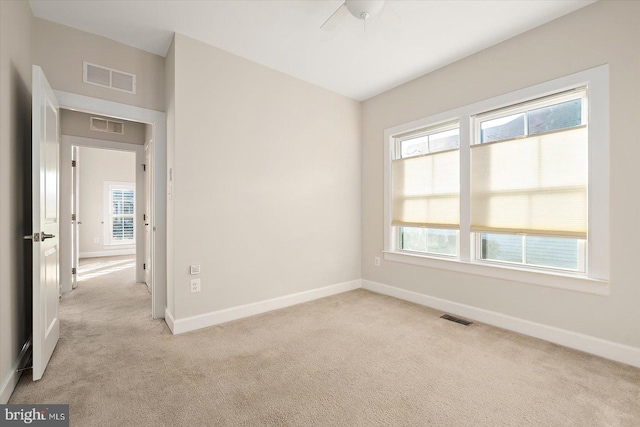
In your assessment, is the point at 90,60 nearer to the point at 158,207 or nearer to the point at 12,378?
the point at 158,207

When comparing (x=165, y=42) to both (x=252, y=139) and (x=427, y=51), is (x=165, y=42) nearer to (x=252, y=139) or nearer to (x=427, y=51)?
(x=252, y=139)

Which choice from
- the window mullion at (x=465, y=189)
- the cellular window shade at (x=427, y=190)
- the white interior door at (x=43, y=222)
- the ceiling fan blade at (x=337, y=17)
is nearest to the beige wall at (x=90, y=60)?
the white interior door at (x=43, y=222)

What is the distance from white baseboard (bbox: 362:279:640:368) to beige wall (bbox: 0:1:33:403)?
143 inches

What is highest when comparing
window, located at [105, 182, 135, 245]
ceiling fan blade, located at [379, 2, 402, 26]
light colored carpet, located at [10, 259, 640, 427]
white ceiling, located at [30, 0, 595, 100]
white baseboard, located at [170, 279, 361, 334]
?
white ceiling, located at [30, 0, 595, 100]

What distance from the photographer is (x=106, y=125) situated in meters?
4.16

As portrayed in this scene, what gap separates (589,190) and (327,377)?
2.55 meters

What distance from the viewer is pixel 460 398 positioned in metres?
1.78

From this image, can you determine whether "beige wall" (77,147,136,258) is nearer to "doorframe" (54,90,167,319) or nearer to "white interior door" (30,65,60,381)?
"doorframe" (54,90,167,319)

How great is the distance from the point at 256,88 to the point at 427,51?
6.23 feet

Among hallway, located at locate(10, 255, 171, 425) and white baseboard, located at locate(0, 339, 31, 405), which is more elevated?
white baseboard, located at locate(0, 339, 31, 405)

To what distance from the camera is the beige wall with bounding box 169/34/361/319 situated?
283cm

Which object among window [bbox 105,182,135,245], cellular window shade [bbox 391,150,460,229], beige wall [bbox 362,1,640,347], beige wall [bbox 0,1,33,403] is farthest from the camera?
window [bbox 105,182,135,245]

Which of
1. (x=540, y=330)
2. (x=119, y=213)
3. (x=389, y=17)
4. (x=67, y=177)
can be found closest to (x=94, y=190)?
(x=119, y=213)

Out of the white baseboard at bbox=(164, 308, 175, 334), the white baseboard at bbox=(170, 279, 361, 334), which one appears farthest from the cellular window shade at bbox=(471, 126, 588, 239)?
the white baseboard at bbox=(164, 308, 175, 334)
